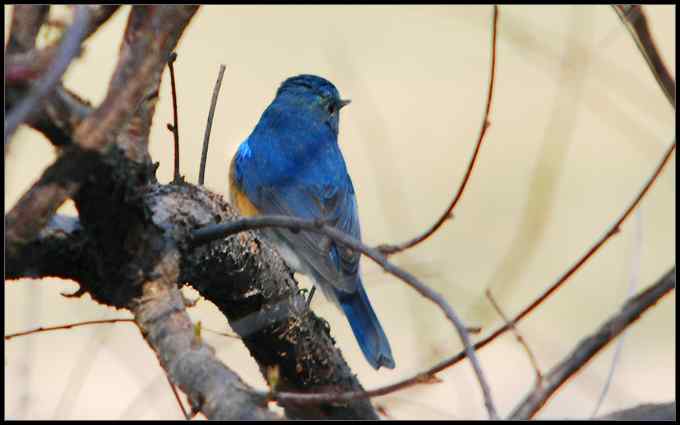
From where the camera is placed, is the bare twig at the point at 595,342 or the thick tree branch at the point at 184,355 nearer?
the bare twig at the point at 595,342

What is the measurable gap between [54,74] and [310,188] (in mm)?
3308

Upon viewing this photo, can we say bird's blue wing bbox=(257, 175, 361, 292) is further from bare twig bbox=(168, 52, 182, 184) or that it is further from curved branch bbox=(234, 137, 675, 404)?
curved branch bbox=(234, 137, 675, 404)

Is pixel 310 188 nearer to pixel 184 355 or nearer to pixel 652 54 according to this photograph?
pixel 184 355

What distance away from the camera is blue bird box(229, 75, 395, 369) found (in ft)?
13.6

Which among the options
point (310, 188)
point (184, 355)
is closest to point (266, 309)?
point (184, 355)

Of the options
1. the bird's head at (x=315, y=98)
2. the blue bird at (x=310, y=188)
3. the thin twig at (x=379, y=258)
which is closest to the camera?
the thin twig at (x=379, y=258)

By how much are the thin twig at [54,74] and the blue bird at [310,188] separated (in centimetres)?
269

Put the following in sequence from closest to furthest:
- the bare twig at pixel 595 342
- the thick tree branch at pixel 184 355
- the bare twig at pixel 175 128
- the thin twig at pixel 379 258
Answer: the bare twig at pixel 595 342 < the thin twig at pixel 379 258 < the thick tree branch at pixel 184 355 < the bare twig at pixel 175 128

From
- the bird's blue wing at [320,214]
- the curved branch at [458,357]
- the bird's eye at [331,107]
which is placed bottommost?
the curved branch at [458,357]

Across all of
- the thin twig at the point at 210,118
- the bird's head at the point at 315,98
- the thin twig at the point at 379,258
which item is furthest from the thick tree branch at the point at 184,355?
the bird's head at the point at 315,98

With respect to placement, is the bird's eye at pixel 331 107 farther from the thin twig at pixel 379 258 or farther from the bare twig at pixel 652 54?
the bare twig at pixel 652 54

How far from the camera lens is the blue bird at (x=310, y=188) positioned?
4.14m

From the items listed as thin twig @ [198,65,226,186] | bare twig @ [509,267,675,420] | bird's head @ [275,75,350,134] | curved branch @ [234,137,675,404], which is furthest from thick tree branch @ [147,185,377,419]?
bird's head @ [275,75,350,134]

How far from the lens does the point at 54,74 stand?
1.36 m
